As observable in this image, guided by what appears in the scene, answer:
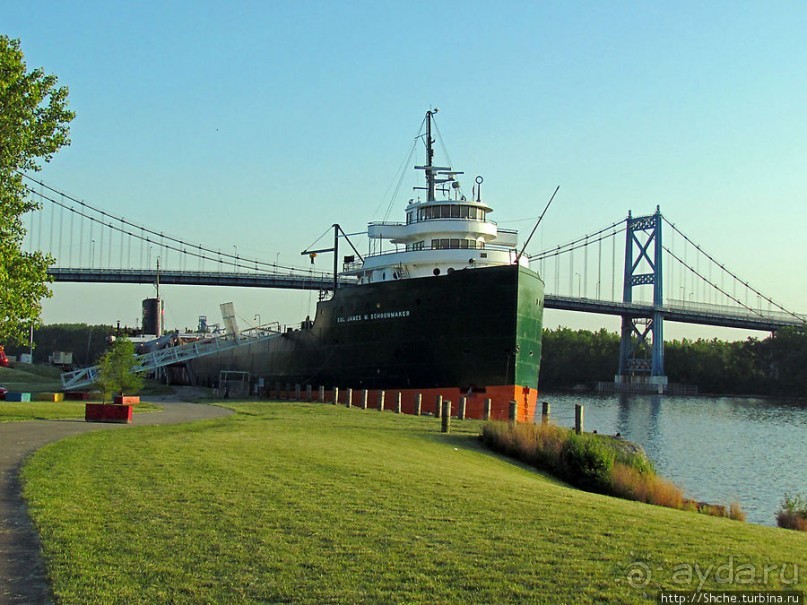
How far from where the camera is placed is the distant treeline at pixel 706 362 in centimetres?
8912

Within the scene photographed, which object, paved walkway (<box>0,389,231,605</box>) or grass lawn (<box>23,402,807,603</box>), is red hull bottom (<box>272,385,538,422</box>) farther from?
grass lawn (<box>23,402,807,603</box>)

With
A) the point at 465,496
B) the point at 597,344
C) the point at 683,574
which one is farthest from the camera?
the point at 597,344

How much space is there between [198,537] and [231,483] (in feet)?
9.08

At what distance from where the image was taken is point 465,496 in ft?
34.9

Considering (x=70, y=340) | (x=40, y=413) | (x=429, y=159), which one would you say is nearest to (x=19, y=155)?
(x=40, y=413)

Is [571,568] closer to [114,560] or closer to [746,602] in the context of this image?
[746,602]

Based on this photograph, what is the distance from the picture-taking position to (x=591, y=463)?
1684cm

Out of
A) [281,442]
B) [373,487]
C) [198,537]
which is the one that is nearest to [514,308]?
[281,442]

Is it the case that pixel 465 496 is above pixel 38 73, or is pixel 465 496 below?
below

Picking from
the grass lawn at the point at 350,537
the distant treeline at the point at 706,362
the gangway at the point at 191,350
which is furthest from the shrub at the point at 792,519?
the distant treeline at the point at 706,362

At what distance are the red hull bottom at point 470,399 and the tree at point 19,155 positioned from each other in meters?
13.6

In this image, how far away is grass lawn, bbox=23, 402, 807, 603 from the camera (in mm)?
6711

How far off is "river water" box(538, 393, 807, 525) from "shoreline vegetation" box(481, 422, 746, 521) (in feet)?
8.43

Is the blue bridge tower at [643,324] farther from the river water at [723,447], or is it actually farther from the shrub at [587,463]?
the shrub at [587,463]
